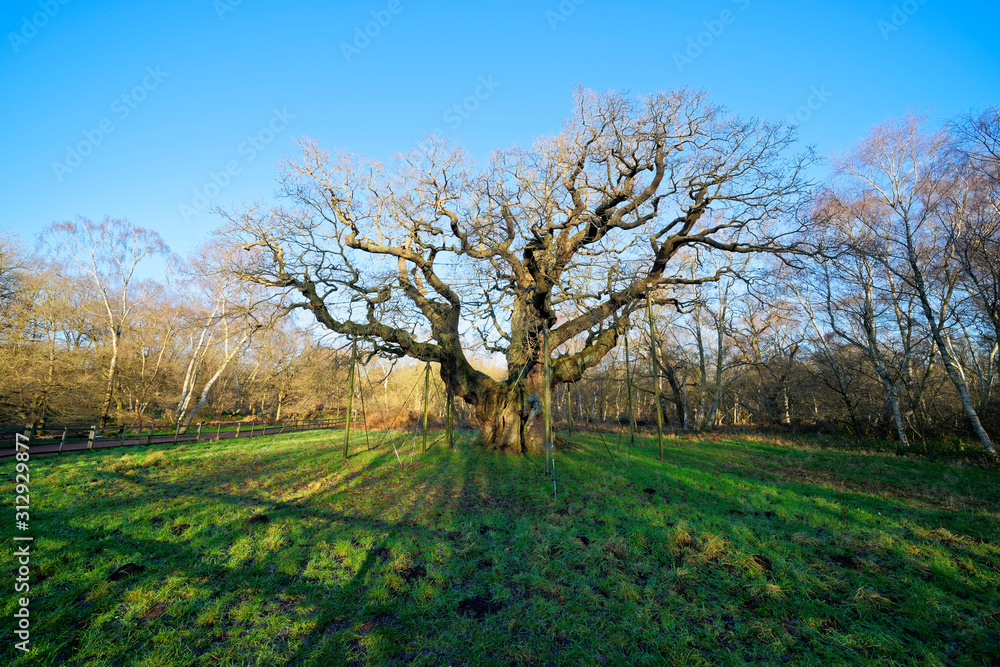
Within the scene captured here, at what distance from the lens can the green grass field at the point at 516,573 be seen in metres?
3.08

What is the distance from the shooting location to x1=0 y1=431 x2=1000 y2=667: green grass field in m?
3.08

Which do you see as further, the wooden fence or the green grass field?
the wooden fence

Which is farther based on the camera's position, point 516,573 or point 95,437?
point 95,437

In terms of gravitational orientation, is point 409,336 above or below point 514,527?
above

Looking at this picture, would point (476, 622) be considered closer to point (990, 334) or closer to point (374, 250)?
point (374, 250)

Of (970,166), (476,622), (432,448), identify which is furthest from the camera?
(432,448)

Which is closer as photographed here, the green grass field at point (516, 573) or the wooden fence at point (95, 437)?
the green grass field at point (516, 573)

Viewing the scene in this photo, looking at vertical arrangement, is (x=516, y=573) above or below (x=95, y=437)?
above

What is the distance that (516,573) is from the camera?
445 centimetres

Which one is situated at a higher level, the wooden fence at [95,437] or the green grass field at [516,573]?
the green grass field at [516,573]

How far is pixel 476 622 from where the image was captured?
351 cm

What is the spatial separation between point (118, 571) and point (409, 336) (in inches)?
347

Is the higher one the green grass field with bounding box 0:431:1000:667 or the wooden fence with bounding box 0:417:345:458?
the green grass field with bounding box 0:431:1000:667

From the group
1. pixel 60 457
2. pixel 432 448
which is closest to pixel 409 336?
pixel 432 448
